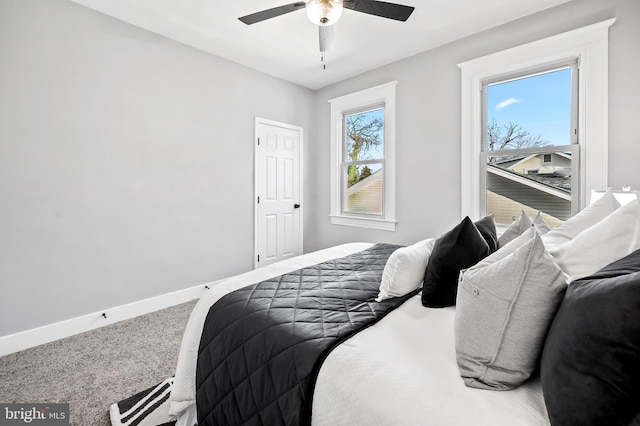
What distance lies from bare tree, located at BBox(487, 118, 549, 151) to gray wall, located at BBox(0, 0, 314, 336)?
9.00 feet

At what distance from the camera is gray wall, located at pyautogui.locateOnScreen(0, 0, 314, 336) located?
2213 millimetres

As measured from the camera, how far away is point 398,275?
4.46ft

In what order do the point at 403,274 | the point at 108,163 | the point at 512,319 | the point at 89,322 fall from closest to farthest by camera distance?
1. the point at 512,319
2. the point at 403,274
3. the point at 89,322
4. the point at 108,163

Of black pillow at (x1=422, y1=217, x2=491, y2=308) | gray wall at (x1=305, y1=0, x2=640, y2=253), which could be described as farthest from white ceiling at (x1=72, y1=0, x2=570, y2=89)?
black pillow at (x1=422, y1=217, x2=491, y2=308)

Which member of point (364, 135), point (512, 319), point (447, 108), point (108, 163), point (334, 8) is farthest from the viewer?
point (364, 135)

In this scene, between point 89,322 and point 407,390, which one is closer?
point 407,390

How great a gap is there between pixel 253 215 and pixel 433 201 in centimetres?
220

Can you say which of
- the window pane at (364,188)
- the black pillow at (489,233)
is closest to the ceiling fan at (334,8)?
the black pillow at (489,233)

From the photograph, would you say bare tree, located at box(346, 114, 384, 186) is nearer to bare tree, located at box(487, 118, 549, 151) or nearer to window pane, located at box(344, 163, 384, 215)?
window pane, located at box(344, 163, 384, 215)

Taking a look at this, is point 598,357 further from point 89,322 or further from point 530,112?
point 89,322

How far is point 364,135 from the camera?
4.03m

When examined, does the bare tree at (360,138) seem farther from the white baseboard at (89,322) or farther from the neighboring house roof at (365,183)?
the white baseboard at (89,322)

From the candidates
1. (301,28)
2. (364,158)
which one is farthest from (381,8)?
(364,158)

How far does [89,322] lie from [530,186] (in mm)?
4130
